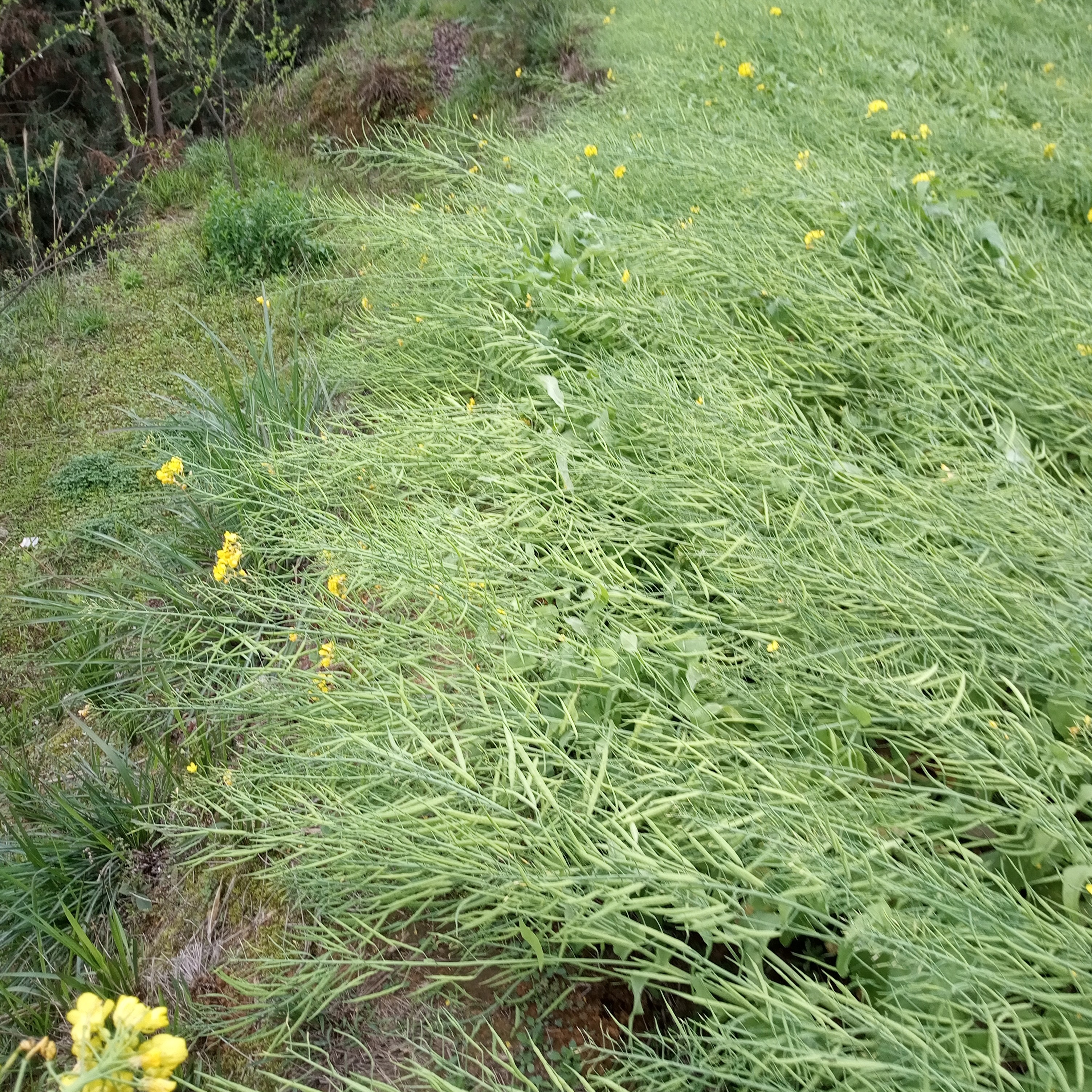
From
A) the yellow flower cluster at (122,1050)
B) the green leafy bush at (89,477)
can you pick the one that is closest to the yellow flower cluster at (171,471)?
the green leafy bush at (89,477)

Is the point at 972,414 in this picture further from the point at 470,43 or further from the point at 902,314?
the point at 470,43

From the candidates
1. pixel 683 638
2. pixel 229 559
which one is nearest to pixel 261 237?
pixel 229 559

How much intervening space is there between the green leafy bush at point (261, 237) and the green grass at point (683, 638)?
1531 mm

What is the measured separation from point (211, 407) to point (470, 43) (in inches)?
176

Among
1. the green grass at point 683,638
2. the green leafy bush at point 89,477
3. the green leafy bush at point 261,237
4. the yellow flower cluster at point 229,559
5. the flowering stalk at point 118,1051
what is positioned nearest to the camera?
the flowering stalk at point 118,1051

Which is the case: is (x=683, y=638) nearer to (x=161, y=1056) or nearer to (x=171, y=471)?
(x=161, y=1056)

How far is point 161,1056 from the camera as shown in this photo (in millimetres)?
591

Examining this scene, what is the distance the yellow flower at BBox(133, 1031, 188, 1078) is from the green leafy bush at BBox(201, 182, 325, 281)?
158 inches

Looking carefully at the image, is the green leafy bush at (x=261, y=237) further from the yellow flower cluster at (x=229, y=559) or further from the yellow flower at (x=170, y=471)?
the yellow flower cluster at (x=229, y=559)

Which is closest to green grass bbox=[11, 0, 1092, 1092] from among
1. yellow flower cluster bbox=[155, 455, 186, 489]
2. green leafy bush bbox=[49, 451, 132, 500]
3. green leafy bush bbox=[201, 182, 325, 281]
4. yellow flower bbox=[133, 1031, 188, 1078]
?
yellow flower cluster bbox=[155, 455, 186, 489]

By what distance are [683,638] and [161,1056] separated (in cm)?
97

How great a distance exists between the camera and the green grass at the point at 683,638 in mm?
1020

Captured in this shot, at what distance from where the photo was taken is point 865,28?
3.91 metres

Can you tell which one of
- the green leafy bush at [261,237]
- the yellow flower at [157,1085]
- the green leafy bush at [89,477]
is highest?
the yellow flower at [157,1085]
